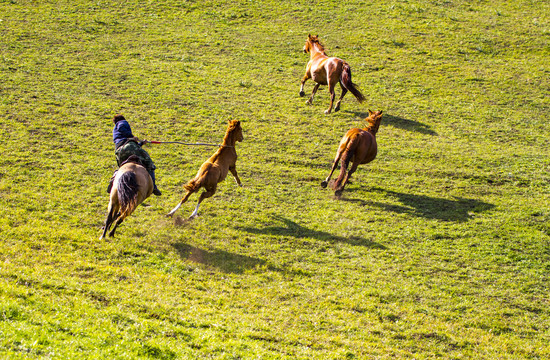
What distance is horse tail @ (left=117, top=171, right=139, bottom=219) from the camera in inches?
449

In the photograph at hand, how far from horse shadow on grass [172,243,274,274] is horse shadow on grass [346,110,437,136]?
40.0 ft

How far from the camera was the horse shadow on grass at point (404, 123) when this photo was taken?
21977 millimetres

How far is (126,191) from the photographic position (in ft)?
37.7

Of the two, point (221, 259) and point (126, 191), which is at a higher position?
point (126, 191)

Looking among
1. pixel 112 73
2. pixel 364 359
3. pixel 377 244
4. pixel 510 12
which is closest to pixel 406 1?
pixel 510 12

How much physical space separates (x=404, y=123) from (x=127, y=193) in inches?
570

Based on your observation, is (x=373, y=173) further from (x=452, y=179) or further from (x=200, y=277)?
(x=200, y=277)

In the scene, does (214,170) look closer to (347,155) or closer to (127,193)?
(127,193)

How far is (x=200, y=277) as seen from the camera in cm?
1131

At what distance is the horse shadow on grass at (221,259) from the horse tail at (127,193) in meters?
1.64

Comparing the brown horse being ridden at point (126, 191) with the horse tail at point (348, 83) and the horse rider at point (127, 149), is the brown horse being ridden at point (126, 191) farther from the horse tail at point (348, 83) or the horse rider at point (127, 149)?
the horse tail at point (348, 83)

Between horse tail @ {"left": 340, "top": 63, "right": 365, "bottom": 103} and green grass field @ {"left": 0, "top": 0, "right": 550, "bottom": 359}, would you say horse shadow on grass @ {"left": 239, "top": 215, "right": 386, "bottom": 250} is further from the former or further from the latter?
horse tail @ {"left": 340, "top": 63, "right": 365, "bottom": 103}

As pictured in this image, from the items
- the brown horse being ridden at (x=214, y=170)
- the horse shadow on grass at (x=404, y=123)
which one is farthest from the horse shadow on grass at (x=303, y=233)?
the horse shadow on grass at (x=404, y=123)

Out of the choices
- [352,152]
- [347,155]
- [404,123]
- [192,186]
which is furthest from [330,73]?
[192,186]
